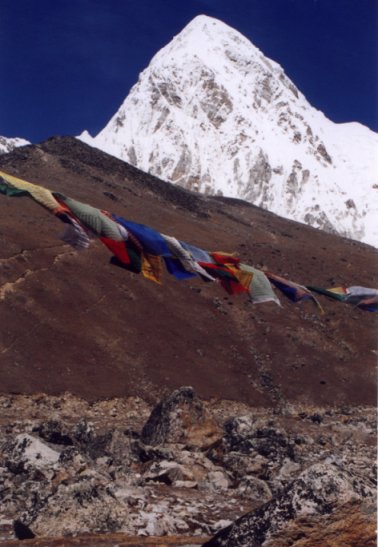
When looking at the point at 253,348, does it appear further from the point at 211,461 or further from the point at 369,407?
the point at 211,461

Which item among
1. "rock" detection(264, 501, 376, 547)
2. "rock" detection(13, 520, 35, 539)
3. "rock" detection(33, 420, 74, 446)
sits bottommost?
"rock" detection(33, 420, 74, 446)

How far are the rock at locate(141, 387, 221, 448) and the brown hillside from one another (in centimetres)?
730

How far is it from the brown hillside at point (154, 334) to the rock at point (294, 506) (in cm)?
1795

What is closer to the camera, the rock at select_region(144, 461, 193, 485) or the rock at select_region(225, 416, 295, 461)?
the rock at select_region(144, 461, 193, 485)

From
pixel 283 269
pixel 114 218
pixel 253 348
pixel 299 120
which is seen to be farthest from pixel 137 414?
pixel 299 120

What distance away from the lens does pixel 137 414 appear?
23.1 m

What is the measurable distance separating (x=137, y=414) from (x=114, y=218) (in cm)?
1734

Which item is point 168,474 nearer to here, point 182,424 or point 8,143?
point 182,424

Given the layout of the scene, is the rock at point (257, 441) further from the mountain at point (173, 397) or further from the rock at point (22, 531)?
the rock at point (22, 531)

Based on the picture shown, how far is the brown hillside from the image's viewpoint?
25625mm

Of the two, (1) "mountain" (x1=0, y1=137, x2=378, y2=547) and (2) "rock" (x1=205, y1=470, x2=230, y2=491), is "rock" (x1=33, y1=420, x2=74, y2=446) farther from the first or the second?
(2) "rock" (x1=205, y1=470, x2=230, y2=491)

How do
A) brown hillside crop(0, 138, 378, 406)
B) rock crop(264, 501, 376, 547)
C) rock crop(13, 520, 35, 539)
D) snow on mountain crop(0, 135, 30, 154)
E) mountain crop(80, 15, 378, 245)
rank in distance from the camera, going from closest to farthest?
rock crop(264, 501, 376, 547), rock crop(13, 520, 35, 539), brown hillside crop(0, 138, 378, 406), mountain crop(80, 15, 378, 245), snow on mountain crop(0, 135, 30, 154)

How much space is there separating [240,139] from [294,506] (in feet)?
499

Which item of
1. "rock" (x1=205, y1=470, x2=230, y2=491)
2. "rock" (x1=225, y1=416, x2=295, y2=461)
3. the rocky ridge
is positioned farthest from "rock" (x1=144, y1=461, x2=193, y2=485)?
"rock" (x1=225, y1=416, x2=295, y2=461)
